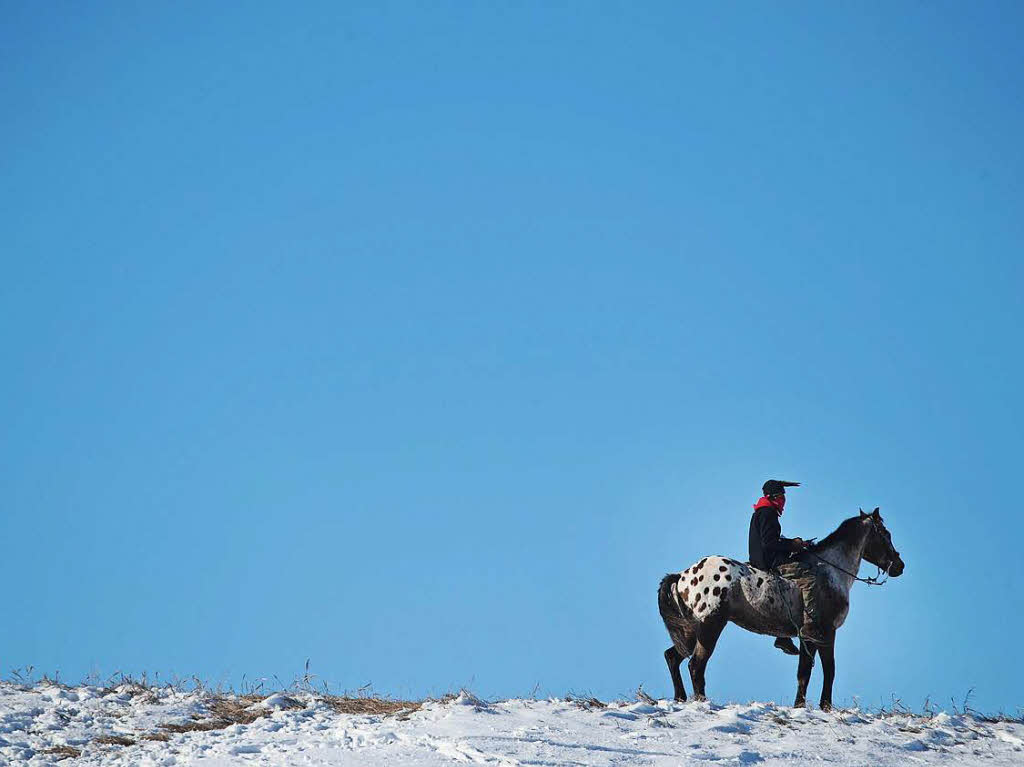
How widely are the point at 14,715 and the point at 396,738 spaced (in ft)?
18.1

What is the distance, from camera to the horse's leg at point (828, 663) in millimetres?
15056

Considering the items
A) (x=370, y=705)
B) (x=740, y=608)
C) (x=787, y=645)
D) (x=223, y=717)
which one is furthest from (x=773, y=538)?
(x=223, y=717)

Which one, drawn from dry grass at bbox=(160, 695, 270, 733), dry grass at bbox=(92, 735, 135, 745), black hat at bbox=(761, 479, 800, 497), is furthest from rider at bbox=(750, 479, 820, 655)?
dry grass at bbox=(92, 735, 135, 745)

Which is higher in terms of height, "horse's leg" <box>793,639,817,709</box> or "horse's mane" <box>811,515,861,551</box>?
"horse's mane" <box>811,515,861,551</box>

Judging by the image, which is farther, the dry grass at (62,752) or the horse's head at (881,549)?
the horse's head at (881,549)

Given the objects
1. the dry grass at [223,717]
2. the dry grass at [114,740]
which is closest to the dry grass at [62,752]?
the dry grass at [114,740]

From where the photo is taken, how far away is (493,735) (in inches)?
426

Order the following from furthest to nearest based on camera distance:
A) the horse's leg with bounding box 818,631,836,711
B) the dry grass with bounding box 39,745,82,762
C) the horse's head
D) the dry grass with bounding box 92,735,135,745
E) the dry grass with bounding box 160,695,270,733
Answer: the horse's head → the horse's leg with bounding box 818,631,836,711 → the dry grass with bounding box 160,695,270,733 → the dry grass with bounding box 92,735,135,745 → the dry grass with bounding box 39,745,82,762

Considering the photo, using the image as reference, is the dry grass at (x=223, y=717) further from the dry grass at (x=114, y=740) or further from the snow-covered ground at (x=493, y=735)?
the dry grass at (x=114, y=740)

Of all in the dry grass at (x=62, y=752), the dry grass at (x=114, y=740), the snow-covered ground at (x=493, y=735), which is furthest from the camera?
the dry grass at (x=114, y=740)

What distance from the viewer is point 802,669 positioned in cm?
1545

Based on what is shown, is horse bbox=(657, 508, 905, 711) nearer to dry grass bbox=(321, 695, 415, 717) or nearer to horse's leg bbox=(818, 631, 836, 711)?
horse's leg bbox=(818, 631, 836, 711)

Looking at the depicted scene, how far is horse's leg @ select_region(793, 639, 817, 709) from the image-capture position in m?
15.3

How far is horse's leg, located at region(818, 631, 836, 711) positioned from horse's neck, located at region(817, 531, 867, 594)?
837 millimetres
